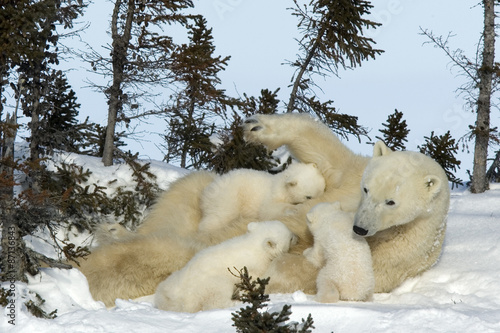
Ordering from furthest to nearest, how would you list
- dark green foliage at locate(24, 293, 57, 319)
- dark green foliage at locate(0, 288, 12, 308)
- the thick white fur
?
the thick white fur → dark green foliage at locate(24, 293, 57, 319) → dark green foliage at locate(0, 288, 12, 308)

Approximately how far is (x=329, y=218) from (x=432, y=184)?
0.88m

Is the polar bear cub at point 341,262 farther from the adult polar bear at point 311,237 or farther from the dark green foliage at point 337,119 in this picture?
the dark green foliage at point 337,119

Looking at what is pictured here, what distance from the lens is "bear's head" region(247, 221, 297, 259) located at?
512 cm

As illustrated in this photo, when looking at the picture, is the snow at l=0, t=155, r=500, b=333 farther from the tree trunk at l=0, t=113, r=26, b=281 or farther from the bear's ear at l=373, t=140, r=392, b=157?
the bear's ear at l=373, t=140, r=392, b=157

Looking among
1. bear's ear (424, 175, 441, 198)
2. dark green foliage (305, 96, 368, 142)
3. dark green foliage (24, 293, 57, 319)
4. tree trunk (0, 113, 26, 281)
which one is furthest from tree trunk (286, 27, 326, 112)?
dark green foliage (24, 293, 57, 319)

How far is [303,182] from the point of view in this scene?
6.42 m

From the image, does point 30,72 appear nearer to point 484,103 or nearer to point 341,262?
point 341,262

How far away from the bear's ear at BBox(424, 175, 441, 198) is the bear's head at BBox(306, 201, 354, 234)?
67cm

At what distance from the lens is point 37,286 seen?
4.65 metres

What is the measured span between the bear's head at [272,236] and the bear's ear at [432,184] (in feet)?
4.01

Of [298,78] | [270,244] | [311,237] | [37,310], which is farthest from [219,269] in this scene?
[298,78]

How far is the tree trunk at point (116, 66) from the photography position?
9477mm

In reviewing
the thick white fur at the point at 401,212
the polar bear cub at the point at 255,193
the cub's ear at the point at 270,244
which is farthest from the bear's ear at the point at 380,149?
the polar bear cub at the point at 255,193

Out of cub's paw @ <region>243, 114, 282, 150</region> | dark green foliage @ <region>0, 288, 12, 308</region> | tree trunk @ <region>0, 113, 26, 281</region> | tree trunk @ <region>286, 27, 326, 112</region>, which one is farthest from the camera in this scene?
tree trunk @ <region>286, 27, 326, 112</region>
